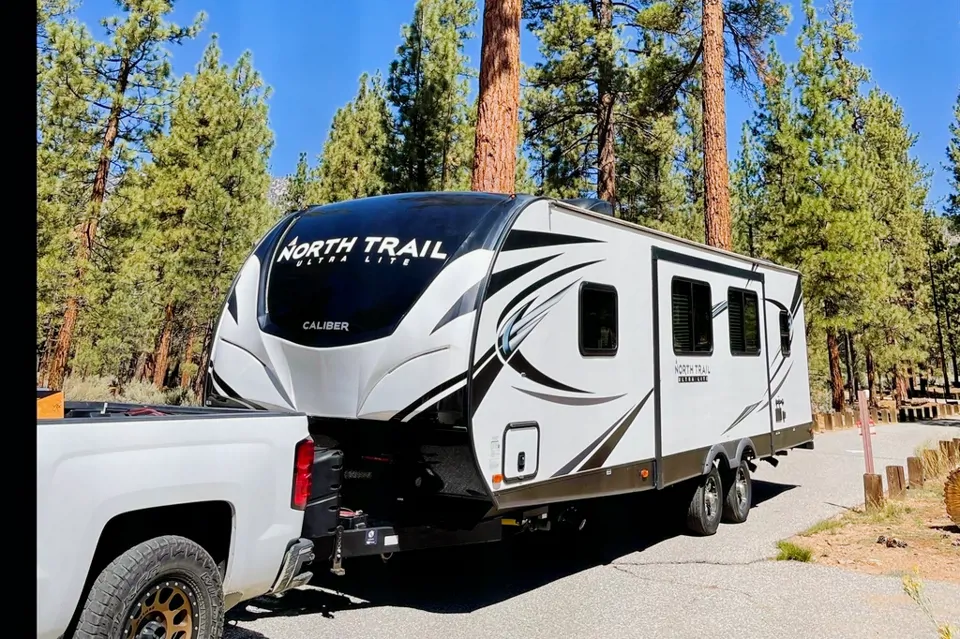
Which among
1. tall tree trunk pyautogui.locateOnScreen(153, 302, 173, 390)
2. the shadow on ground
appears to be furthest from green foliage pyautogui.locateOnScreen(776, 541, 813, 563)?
tall tree trunk pyautogui.locateOnScreen(153, 302, 173, 390)

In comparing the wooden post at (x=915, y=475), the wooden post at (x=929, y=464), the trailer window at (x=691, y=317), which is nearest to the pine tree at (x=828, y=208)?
the wooden post at (x=929, y=464)

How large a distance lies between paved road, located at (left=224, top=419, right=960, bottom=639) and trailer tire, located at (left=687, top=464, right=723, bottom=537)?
133 mm

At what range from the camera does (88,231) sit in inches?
787

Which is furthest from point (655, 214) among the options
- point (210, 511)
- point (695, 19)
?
point (210, 511)

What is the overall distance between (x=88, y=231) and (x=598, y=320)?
1823 cm

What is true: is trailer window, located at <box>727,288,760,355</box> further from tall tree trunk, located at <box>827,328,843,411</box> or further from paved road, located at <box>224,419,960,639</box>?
tall tree trunk, located at <box>827,328,843,411</box>

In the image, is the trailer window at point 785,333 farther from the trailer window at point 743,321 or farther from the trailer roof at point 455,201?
the trailer roof at point 455,201

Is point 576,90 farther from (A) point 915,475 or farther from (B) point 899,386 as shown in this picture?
(B) point 899,386

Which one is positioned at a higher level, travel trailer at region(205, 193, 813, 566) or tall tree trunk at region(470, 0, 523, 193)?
tall tree trunk at region(470, 0, 523, 193)

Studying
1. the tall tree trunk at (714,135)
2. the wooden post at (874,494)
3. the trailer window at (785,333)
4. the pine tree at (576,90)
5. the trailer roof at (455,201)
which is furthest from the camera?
the pine tree at (576,90)

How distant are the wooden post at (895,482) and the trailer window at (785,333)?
6.54 ft

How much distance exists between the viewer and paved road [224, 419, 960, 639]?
16.6ft

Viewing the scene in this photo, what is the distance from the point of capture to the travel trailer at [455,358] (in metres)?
4.88

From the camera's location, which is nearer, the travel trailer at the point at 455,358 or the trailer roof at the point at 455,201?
the travel trailer at the point at 455,358
